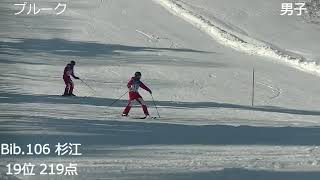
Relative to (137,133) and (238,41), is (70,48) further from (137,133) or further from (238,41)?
(137,133)

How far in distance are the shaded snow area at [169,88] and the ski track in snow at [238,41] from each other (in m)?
0.10

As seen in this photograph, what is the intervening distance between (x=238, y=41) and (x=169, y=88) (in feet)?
56.8

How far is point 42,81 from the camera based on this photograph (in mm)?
29859

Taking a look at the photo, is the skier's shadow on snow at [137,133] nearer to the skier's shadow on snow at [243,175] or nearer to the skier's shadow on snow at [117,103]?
the skier's shadow on snow at [243,175]

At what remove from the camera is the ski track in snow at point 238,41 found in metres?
38.5

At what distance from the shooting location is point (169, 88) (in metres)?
29.5

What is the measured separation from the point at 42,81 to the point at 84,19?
84.4 feet

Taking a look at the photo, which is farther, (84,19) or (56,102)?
(84,19)

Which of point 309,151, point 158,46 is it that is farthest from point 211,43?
point 309,151

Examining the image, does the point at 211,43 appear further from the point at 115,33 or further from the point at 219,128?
the point at 219,128

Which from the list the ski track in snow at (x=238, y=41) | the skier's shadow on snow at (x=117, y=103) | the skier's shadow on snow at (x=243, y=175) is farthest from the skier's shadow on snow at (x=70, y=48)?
the skier's shadow on snow at (x=243, y=175)

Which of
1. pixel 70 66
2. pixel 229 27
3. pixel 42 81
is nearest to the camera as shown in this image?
pixel 70 66

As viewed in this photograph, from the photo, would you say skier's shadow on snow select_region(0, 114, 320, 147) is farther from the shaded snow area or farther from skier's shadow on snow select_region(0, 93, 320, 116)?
skier's shadow on snow select_region(0, 93, 320, 116)

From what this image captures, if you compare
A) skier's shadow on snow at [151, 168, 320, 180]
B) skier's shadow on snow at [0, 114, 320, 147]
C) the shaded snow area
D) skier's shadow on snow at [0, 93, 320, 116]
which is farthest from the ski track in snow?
skier's shadow on snow at [151, 168, 320, 180]
